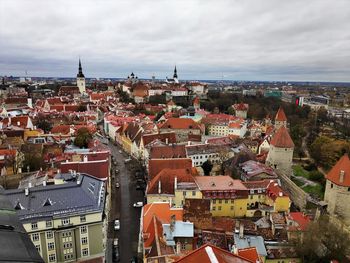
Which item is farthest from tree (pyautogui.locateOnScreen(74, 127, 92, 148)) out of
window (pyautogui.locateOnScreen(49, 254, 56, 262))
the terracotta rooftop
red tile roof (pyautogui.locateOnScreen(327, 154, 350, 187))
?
red tile roof (pyautogui.locateOnScreen(327, 154, 350, 187))

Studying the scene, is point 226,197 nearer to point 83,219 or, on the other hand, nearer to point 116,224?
point 116,224

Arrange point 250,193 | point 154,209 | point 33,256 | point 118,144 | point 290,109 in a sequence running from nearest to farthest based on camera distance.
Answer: point 33,256, point 154,209, point 250,193, point 118,144, point 290,109

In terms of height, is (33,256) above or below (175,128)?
above

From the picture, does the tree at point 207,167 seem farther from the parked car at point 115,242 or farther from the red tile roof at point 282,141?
the parked car at point 115,242

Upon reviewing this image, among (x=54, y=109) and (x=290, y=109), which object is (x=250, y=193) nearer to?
(x=54, y=109)

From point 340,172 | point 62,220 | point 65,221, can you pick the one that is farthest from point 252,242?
point 62,220

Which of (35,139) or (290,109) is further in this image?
(290,109)

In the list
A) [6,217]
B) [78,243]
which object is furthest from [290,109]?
[6,217]
